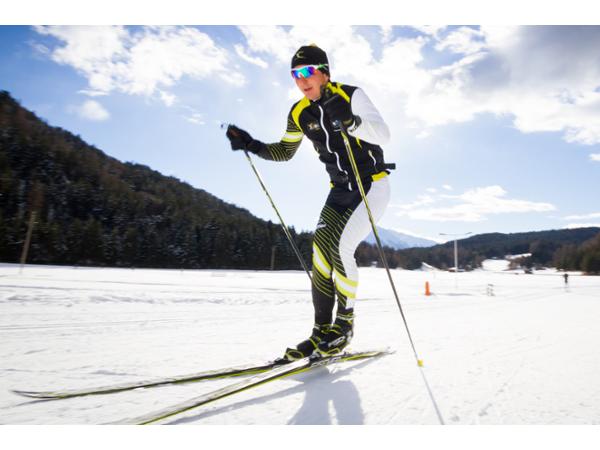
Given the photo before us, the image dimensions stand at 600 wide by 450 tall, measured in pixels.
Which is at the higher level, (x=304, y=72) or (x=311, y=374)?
(x=304, y=72)

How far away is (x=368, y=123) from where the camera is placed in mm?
2426

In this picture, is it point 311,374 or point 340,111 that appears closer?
point 311,374

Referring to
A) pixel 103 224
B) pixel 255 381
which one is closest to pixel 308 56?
pixel 255 381

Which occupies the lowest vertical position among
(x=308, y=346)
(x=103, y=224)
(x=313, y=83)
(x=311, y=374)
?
(x=311, y=374)

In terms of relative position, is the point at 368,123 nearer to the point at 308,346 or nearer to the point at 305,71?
the point at 305,71

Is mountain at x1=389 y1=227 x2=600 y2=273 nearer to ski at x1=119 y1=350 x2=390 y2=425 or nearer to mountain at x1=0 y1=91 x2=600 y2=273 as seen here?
mountain at x1=0 y1=91 x2=600 y2=273

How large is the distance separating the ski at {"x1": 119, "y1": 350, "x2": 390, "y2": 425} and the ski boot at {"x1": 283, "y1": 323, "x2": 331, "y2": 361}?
0.08 metres

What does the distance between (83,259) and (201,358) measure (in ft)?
172

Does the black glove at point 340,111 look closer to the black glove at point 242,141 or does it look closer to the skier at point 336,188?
the skier at point 336,188

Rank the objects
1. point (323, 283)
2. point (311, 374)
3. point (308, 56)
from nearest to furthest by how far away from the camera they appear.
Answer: point (311, 374)
point (308, 56)
point (323, 283)

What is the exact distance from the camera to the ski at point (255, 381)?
4.66 feet

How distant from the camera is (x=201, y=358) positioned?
244cm

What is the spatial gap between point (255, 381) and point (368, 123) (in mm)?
1879
